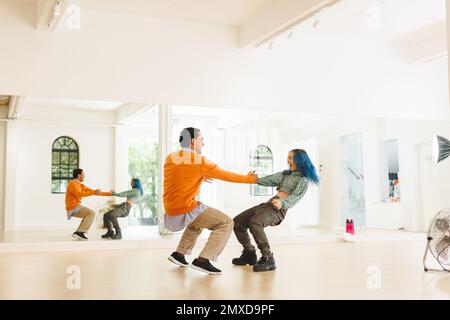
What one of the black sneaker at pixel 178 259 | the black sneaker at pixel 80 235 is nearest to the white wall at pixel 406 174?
the black sneaker at pixel 80 235

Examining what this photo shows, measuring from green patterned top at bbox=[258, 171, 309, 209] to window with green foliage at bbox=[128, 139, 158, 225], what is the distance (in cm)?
343

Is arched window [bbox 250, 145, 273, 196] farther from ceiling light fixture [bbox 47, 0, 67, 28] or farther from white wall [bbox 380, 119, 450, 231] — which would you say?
ceiling light fixture [bbox 47, 0, 67, 28]

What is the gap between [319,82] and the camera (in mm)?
9984

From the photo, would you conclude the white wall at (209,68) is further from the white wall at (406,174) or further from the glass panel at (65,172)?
the glass panel at (65,172)

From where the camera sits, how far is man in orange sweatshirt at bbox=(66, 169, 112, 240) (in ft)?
27.6

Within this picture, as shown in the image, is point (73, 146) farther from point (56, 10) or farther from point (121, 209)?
point (56, 10)

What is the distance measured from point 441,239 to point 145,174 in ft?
16.5

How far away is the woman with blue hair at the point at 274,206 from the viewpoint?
5.76 metres

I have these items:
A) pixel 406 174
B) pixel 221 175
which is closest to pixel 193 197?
pixel 221 175

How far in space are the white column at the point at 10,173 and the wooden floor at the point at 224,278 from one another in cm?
89

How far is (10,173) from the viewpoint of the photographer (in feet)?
27.5
